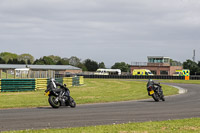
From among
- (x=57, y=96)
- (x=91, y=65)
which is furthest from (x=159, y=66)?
(x=57, y=96)

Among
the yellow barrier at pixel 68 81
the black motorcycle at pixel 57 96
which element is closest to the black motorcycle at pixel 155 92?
the black motorcycle at pixel 57 96

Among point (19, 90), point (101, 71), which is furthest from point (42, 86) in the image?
point (101, 71)

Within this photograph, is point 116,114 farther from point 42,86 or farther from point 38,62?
point 38,62

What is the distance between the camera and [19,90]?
33.0 m

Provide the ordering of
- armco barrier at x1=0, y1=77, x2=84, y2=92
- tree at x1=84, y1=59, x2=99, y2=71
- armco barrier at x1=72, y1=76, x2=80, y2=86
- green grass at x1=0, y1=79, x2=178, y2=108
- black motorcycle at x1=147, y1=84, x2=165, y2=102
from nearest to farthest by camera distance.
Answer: green grass at x1=0, y1=79, x2=178, y2=108
black motorcycle at x1=147, y1=84, x2=165, y2=102
armco barrier at x1=0, y1=77, x2=84, y2=92
armco barrier at x1=72, y1=76, x2=80, y2=86
tree at x1=84, y1=59, x2=99, y2=71

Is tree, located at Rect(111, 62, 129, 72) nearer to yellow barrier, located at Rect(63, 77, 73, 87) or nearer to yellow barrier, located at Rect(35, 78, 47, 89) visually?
yellow barrier, located at Rect(63, 77, 73, 87)

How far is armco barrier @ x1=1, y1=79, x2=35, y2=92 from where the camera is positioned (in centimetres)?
3211

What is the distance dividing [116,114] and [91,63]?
156 meters

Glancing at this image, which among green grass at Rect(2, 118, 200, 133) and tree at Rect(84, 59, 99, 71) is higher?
tree at Rect(84, 59, 99, 71)

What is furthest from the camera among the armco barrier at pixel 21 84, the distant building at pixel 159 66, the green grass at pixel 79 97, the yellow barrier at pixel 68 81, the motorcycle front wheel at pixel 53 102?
the distant building at pixel 159 66

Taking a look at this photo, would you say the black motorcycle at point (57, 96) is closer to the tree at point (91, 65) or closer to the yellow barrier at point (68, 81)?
the yellow barrier at point (68, 81)

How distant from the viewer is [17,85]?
3294 centimetres

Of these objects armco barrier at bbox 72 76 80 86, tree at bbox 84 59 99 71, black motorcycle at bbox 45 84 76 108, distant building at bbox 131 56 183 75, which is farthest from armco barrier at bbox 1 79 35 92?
tree at bbox 84 59 99 71

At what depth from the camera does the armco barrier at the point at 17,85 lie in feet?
105
